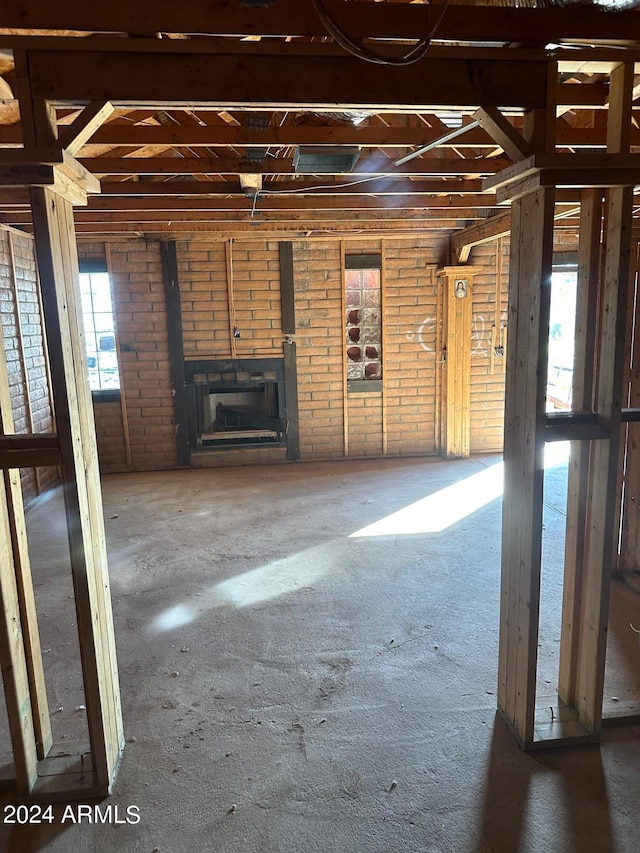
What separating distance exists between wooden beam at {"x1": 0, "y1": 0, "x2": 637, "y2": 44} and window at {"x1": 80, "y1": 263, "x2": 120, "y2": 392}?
198 inches

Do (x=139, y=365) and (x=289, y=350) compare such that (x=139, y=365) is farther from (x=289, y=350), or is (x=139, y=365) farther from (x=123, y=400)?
(x=289, y=350)

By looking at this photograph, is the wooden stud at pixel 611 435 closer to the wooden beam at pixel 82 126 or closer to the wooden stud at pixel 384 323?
the wooden beam at pixel 82 126

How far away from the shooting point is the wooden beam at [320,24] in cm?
187

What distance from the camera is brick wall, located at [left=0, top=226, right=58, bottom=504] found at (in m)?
5.51

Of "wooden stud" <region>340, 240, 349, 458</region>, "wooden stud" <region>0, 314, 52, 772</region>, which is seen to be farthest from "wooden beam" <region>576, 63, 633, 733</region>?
"wooden stud" <region>340, 240, 349, 458</region>

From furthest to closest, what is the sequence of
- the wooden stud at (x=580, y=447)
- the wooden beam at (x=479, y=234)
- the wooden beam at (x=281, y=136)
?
the wooden beam at (x=479, y=234) < the wooden beam at (x=281, y=136) < the wooden stud at (x=580, y=447)

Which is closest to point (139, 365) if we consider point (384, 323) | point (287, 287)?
point (287, 287)

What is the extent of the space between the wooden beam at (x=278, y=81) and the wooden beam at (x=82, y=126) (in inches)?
1.2

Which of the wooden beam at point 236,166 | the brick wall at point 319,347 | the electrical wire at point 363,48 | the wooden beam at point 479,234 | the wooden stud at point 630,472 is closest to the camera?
the electrical wire at point 363,48

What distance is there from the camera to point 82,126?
1.91 metres

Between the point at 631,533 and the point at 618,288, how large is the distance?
230 cm

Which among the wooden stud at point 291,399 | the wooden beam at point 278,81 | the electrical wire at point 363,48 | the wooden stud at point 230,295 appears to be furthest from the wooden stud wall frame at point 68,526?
the wooden stud at point 291,399

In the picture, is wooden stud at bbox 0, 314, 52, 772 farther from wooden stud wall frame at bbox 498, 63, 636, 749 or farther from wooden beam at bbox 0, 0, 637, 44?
wooden stud wall frame at bbox 498, 63, 636, 749

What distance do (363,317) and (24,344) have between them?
3.77 meters
